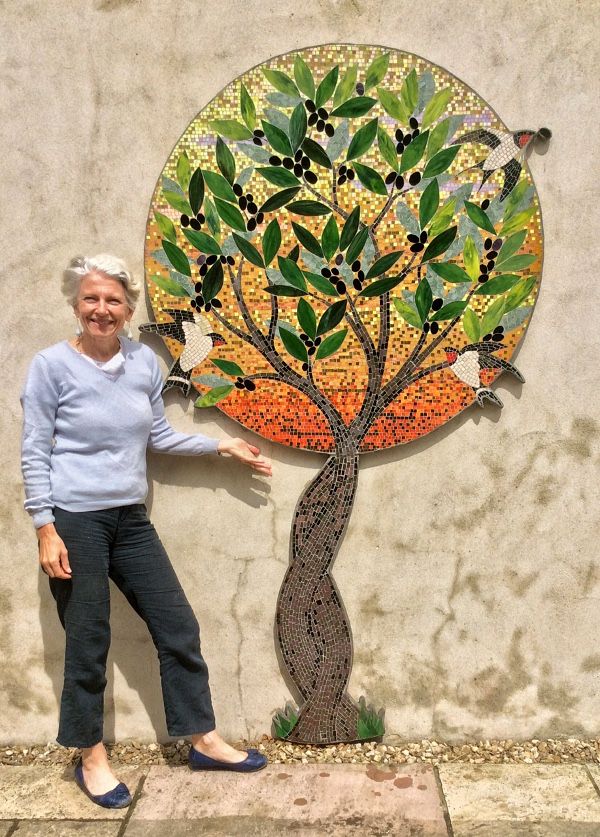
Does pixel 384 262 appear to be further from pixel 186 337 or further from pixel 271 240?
pixel 186 337

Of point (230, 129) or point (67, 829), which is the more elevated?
point (230, 129)

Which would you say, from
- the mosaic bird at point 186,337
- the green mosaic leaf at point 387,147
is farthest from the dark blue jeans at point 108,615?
the green mosaic leaf at point 387,147

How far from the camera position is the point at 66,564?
2.64 meters

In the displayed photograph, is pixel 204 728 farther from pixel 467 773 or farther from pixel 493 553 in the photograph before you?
pixel 493 553

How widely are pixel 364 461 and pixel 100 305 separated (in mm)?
1169

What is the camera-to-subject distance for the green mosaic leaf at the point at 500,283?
2.88 meters

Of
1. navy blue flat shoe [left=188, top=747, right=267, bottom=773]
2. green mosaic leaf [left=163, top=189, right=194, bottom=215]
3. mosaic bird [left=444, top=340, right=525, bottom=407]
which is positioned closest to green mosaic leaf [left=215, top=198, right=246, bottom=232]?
green mosaic leaf [left=163, top=189, right=194, bottom=215]

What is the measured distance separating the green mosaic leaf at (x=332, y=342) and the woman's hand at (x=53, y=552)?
46.1 inches

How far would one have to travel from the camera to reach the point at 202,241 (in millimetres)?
2854

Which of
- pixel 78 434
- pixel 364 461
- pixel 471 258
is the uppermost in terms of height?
pixel 471 258

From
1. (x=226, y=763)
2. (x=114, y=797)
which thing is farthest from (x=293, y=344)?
(x=114, y=797)

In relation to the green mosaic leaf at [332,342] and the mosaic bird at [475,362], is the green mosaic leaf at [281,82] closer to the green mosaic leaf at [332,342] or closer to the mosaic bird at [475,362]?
the green mosaic leaf at [332,342]

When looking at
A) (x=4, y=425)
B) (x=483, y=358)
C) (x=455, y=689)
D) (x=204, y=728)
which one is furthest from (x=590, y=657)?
(x=4, y=425)

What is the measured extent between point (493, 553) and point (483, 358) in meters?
0.79
